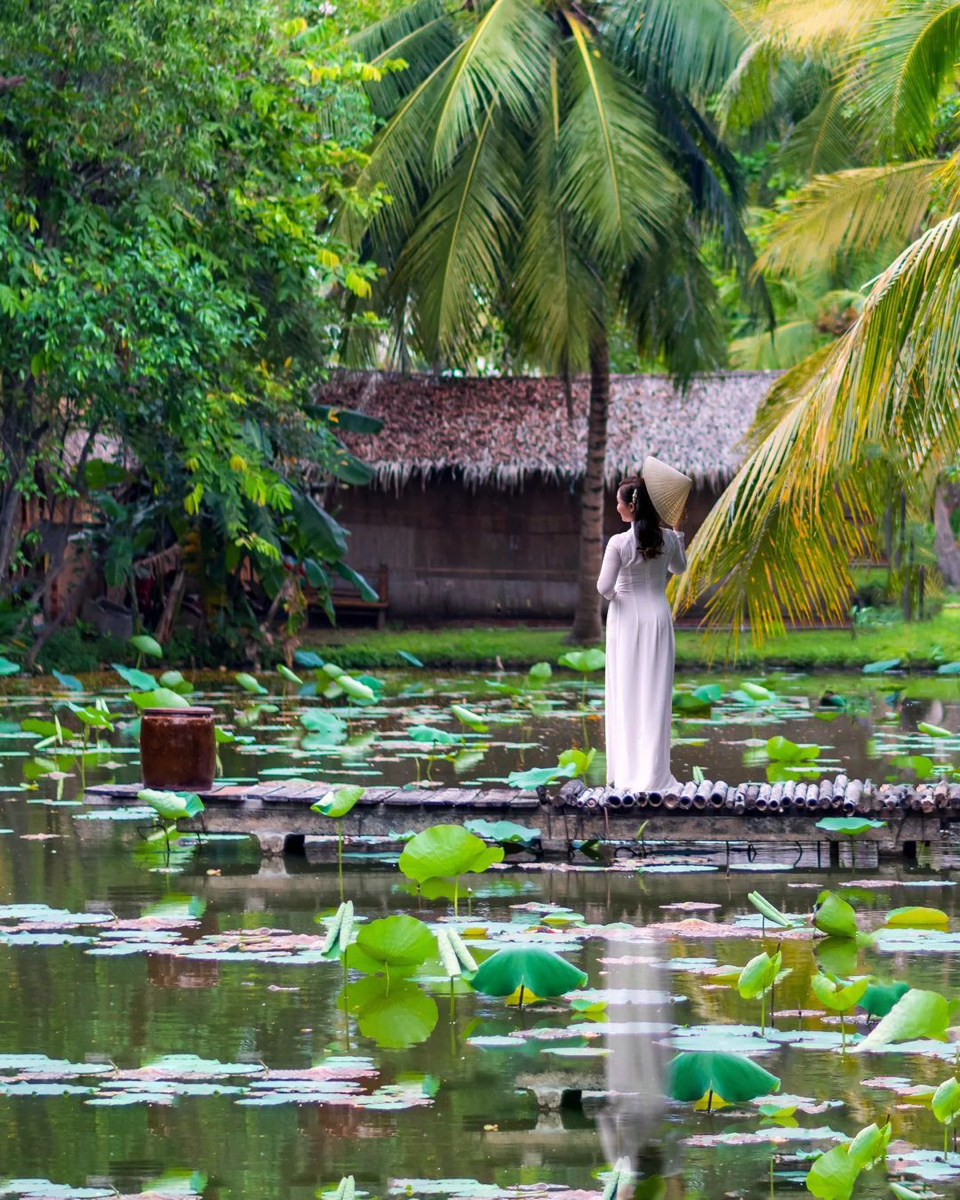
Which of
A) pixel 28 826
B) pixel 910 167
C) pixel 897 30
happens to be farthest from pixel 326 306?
pixel 28 826

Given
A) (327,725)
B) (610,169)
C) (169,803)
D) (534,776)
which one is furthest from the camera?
(610,169)

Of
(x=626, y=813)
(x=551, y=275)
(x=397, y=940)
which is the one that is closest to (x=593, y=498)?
(x=551, y=275)

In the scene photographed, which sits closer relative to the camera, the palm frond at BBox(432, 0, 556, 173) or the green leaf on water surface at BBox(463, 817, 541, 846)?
the green leaf on water surface at BBox(463, 817, 541, 846)

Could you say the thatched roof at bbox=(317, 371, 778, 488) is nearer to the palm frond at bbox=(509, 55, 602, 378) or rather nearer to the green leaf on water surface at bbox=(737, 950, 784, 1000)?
the palm frond at bbox=(509, 55, 602, 378)

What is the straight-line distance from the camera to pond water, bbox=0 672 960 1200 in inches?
165

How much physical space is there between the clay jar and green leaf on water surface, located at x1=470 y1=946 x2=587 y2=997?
3655mm

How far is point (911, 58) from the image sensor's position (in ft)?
38.5

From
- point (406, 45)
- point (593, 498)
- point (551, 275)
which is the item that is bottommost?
point (593, 498)

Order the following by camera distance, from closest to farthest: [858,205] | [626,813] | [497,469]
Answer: [626,813], [858,205], [497,469]

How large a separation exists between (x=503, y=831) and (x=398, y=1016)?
8.68 feet

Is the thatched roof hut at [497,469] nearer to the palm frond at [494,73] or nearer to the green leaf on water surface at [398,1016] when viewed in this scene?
the palm frond at [494,73]

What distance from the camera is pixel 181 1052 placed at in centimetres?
507

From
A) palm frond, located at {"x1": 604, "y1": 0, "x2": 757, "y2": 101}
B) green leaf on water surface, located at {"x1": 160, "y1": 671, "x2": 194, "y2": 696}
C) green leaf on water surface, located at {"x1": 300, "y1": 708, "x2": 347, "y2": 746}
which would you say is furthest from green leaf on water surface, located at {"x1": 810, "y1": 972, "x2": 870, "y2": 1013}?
palm frond, located at {"x1": 604, "y1": 0, "x2": 757, "y2": 101}

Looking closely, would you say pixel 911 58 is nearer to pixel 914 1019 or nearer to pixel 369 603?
pixel 914 1019
